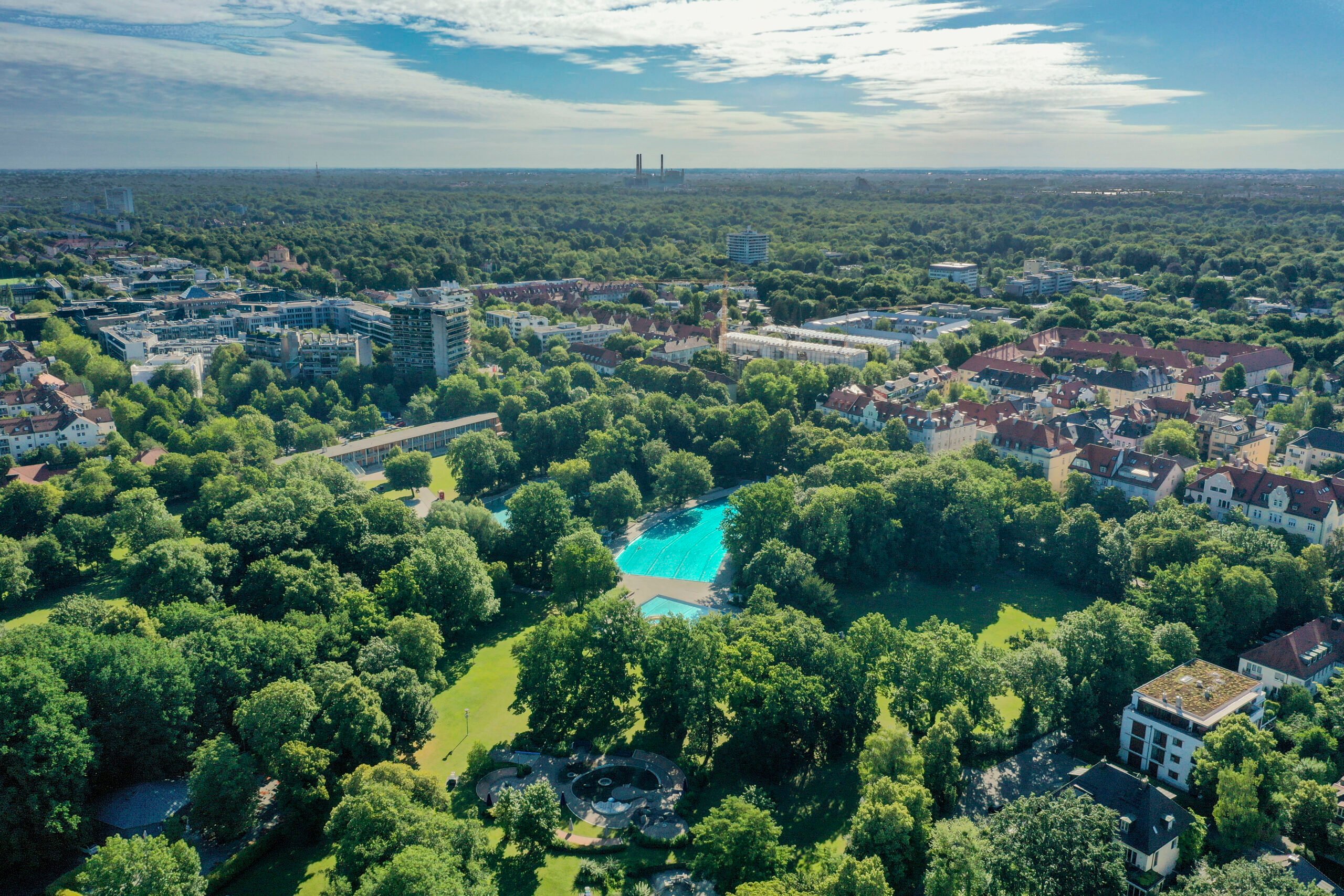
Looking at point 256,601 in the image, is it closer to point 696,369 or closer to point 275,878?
point 275,878

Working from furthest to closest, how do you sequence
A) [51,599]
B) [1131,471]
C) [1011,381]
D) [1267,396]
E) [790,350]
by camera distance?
[790,350]
[1011,381]
[1267,396]
[1131,471]
[51,599]

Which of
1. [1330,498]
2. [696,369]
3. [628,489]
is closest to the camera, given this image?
[1330,498]

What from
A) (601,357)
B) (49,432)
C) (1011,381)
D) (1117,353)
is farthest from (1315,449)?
(49,432)

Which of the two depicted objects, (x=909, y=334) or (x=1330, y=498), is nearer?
(x=1330, y=498)

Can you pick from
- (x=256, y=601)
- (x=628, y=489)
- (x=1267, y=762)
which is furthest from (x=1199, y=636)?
(x=256, y=601)

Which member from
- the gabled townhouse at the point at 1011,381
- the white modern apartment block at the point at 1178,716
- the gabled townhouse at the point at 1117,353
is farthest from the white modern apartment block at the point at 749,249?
the white modern apartment block at the point at 1178,716

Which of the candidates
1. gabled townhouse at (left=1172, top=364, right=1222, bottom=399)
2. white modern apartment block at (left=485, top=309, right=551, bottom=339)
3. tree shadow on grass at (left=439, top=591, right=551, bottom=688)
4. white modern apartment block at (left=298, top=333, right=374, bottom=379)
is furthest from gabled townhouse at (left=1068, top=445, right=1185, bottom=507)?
white modern apartment block at (left=298, top=333, right=374, bottom=379)

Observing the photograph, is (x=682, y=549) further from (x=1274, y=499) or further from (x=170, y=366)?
(x=170, y=366)
